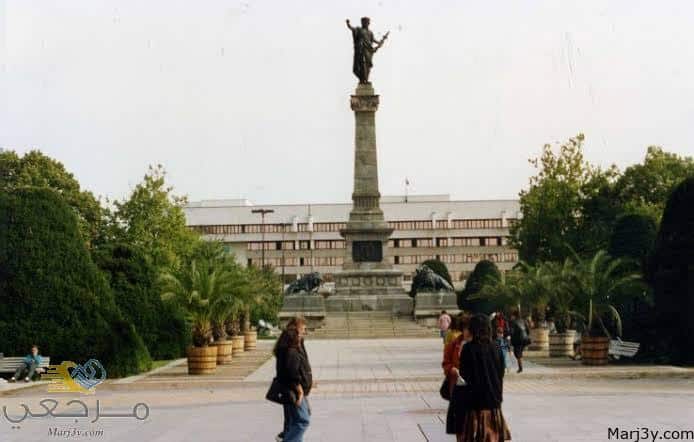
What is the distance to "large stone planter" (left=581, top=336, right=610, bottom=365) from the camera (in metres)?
28.5

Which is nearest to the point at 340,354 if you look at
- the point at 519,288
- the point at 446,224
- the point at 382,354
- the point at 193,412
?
the point at 382,354

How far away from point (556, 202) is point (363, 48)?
15104 mm

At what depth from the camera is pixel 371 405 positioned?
1931 cm

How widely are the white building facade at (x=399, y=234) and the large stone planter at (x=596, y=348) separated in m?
96.5

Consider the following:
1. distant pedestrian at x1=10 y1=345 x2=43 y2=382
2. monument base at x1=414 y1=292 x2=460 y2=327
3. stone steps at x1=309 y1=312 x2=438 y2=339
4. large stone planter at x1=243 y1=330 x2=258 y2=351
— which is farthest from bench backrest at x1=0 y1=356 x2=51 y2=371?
monument base at x1=414 y1=292 x2=460 y2=327

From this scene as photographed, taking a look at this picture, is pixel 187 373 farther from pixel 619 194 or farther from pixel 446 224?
pixel 446 224

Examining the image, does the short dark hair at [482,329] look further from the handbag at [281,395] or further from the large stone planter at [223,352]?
the large stone planter at [223,352]

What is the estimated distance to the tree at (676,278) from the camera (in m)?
27.6

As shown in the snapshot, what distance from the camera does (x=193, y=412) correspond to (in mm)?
18516

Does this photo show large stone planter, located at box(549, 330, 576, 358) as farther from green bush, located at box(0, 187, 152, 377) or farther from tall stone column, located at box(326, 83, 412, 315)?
tall stone column, located at box(326, 83, 412, 315)

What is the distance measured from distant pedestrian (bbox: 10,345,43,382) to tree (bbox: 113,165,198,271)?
36242mm

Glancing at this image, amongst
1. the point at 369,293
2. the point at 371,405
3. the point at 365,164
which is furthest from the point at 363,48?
the point at 371,405

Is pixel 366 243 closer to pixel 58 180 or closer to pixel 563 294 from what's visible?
pixel 58 180

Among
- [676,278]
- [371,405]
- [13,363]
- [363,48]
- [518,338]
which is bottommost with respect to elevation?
[371,405]
